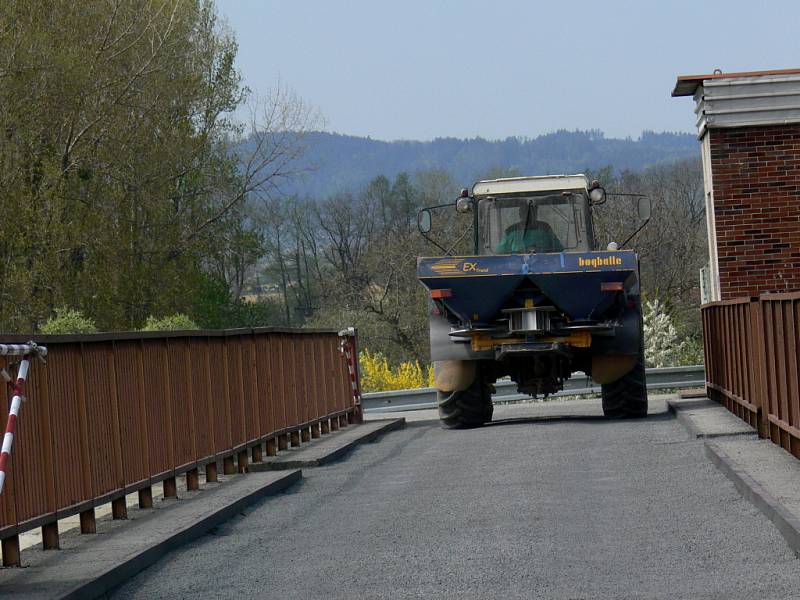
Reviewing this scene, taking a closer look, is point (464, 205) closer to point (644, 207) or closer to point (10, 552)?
point (644, 207)

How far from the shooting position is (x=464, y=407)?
64.5 ft

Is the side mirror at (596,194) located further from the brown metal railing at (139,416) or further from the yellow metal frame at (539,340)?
the brown metal railing at (139,416)

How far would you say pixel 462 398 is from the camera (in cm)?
1962

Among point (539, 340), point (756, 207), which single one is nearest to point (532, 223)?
point (539, 340)

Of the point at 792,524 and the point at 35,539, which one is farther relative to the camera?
the point at 35,539

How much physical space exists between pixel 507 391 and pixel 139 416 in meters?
18.2

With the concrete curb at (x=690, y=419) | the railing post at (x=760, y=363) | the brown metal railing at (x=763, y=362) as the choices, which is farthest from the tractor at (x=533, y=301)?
the railing post at (x=760, y=363)

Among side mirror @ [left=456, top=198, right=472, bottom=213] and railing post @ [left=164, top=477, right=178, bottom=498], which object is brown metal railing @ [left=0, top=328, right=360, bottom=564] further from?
side mirror @ [left=456, top=198, right=472, bottom=213]

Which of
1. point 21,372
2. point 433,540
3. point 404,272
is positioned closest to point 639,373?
point 433,540

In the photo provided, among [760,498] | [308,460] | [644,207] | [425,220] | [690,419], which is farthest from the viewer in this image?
[425,220]

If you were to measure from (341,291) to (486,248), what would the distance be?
1918 inches

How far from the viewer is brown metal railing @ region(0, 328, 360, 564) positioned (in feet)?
29.4

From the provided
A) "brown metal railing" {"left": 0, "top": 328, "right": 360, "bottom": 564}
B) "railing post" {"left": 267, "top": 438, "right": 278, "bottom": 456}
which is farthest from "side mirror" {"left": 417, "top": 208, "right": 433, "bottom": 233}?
"railing post" {"left": 267, "top": 438, "right": 278, "bottom": 456}

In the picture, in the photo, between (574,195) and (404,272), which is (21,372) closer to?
(574,195)
